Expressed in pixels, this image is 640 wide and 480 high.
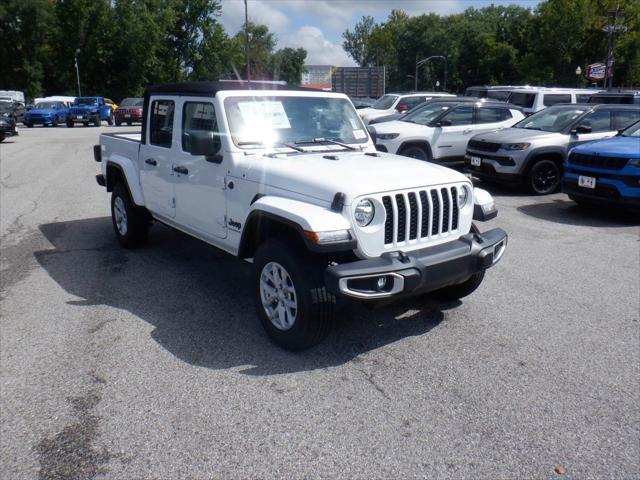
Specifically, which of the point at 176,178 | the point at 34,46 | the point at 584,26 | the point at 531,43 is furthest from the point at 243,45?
A: the point at 176,178

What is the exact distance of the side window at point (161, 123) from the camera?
225 inches

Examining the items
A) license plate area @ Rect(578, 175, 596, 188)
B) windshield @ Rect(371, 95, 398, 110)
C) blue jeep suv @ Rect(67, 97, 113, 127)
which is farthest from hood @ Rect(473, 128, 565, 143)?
blue jeep suv @ Rect(67, 97, 113, 127)

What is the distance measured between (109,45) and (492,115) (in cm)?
5886

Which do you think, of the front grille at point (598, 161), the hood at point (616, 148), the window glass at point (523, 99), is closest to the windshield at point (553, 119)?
the hood at point (616, 148)

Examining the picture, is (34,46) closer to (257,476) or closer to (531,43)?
(531,43)

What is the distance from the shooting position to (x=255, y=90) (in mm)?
5074

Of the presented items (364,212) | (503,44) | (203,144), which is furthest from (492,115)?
(503,44)

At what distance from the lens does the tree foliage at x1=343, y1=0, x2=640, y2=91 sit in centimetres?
5372

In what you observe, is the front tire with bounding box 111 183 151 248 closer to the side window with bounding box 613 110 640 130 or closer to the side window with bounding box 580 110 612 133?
the side window with bounding box 580 110 612 133

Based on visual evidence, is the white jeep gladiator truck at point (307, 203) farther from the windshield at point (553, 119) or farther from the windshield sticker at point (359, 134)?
the windshield at point (553, 119)

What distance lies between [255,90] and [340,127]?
0.87m

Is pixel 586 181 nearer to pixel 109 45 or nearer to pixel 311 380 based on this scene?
pixel 311 380

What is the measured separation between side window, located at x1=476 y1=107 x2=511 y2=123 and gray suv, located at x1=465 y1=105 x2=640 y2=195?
1.43 m

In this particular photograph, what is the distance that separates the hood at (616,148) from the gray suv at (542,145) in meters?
1.44
